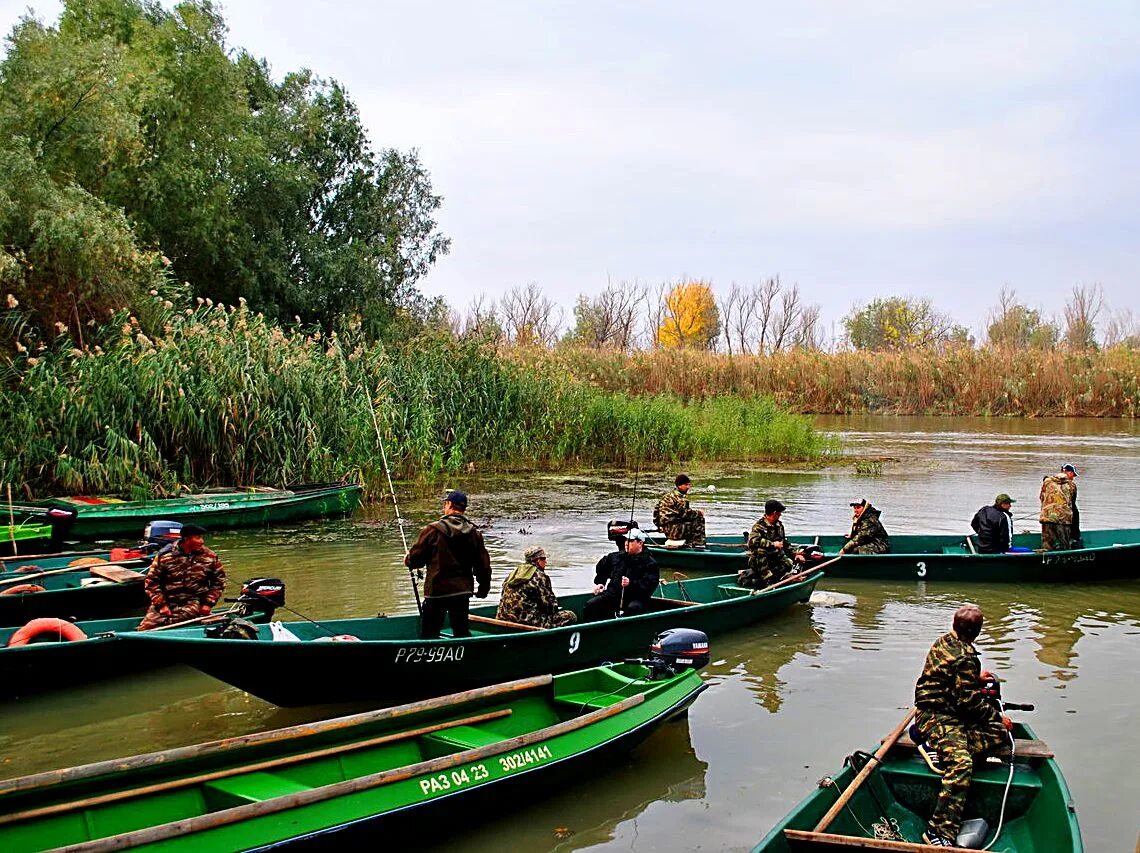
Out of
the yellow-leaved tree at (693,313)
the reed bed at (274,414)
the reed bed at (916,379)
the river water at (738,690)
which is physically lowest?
the river water at (738,690)

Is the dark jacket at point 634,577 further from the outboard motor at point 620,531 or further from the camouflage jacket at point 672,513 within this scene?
the camouflage jacket at point 672,513

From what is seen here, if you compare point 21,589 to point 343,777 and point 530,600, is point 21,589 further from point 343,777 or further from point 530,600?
point 343,777

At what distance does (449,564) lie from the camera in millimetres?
9625

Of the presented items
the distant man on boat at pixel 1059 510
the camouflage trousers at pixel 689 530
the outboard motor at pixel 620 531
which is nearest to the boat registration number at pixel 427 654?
the outboard motor at pixel 620 531

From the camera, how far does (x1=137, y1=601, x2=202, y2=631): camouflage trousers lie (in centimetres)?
998

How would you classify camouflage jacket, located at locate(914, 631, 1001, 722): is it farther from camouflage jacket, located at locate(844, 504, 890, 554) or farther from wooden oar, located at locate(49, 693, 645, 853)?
camouflage jacket, located at locate(844, 504, 890, 554)

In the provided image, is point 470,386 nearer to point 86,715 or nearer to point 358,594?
point 358,594

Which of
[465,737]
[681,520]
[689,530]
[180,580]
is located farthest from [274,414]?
[465,737]

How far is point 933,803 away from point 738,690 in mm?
3440

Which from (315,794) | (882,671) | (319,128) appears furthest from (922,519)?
(319,128)

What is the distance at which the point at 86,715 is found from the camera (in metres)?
9.31

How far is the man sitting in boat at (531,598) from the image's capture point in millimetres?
10188

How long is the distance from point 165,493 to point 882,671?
483 inches

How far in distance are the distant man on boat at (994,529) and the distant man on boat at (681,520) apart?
3.75 metres
